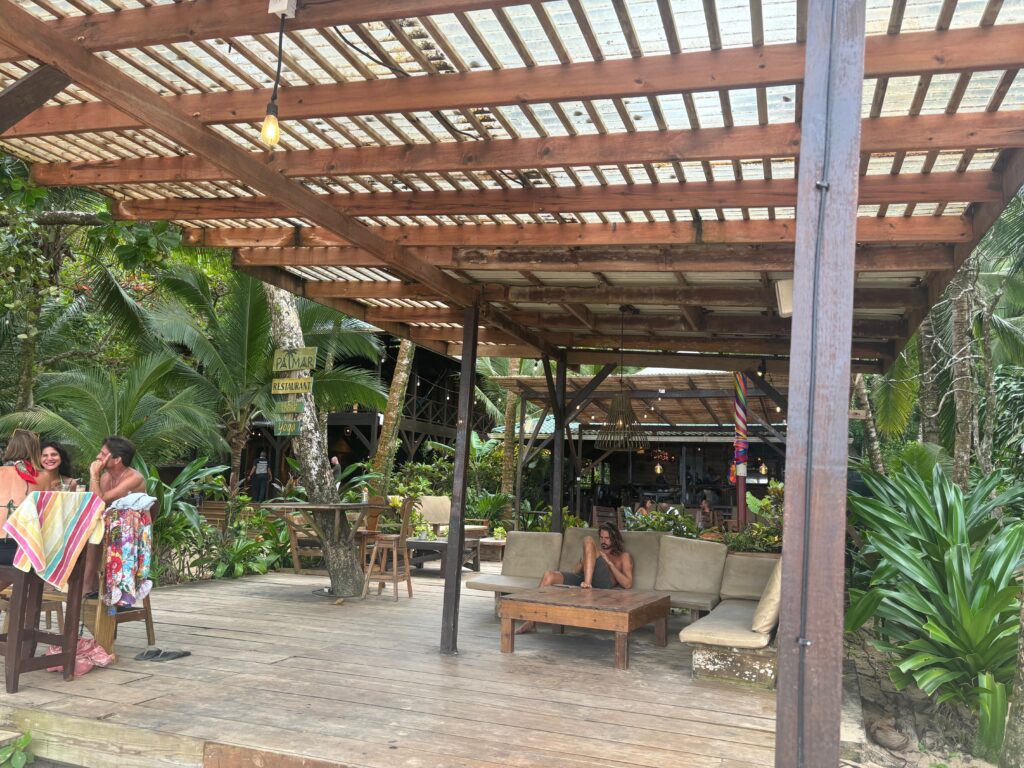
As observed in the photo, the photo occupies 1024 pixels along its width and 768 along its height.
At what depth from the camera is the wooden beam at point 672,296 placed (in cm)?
640

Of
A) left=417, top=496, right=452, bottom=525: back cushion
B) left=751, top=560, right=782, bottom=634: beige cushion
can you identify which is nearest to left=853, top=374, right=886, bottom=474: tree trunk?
left=417, top=496, right=452, bottom=525: back cushion

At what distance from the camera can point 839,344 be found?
219 centimetres

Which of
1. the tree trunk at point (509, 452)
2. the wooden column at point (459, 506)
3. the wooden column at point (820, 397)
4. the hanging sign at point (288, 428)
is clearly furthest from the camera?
the tree trunk at point (509, 452)

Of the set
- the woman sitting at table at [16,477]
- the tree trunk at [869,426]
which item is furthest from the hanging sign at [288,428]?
the tree trunk at [869,426]

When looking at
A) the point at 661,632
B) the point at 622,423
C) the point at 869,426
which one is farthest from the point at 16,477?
the point at 869,426

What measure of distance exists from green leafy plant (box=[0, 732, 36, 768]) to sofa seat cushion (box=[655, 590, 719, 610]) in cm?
448

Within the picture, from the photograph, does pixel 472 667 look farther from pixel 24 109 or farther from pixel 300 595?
pixel 24 109

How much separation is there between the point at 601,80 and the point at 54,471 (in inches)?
179

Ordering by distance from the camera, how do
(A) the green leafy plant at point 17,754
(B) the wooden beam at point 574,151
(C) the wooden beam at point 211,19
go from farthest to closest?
(A) the green leafy plant at point 17,754
(B) the wooden beam at point 574,151
(C) the wooden beam at point 211,19

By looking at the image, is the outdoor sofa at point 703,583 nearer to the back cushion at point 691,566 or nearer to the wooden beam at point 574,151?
the back cushion at point 691,566

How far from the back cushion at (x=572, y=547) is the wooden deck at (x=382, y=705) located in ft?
3.45

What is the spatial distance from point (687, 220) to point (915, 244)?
1.51 metres

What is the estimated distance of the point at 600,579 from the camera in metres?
7.10

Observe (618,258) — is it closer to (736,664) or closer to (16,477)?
(736,664)
